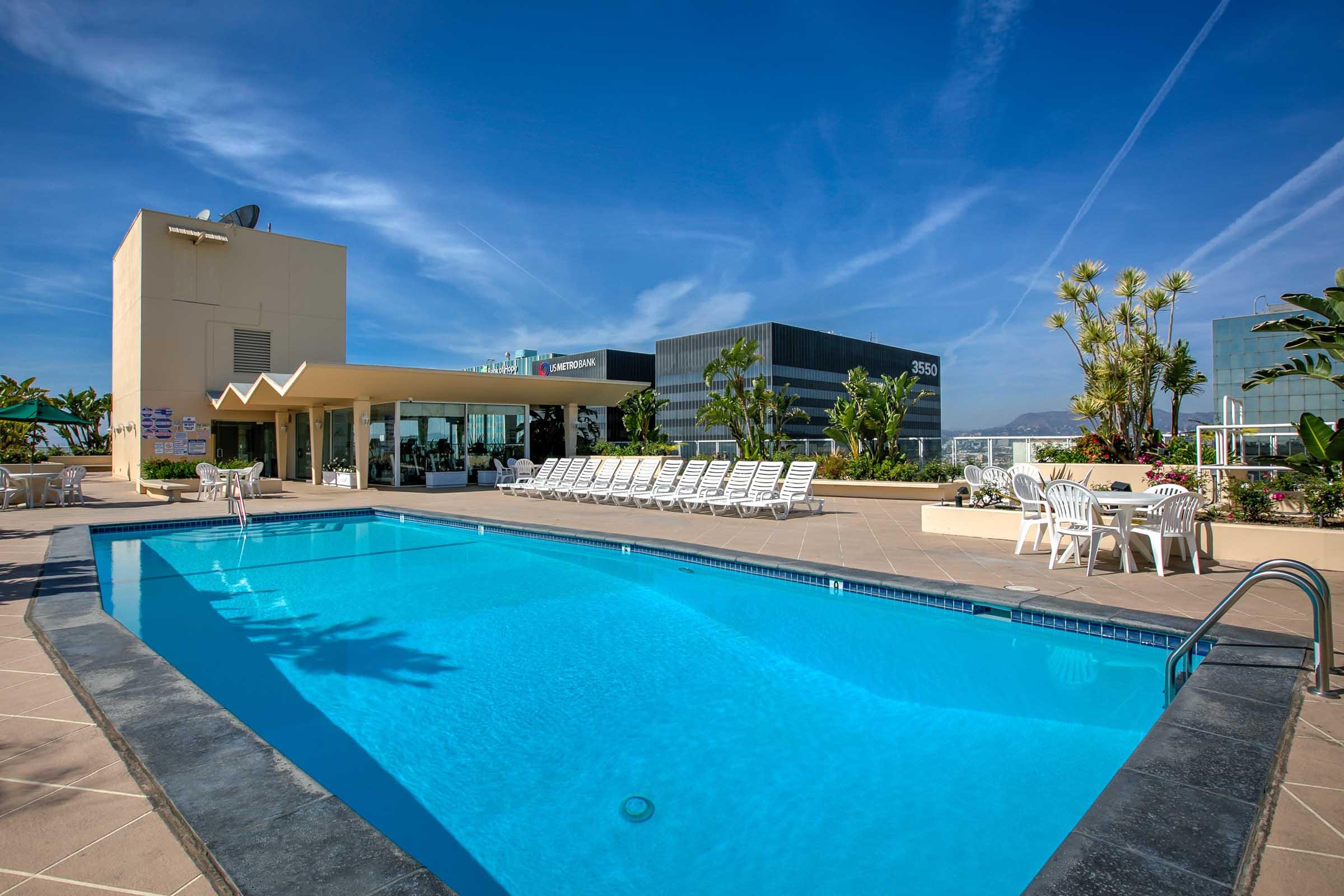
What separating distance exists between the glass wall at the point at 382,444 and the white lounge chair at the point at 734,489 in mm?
9593

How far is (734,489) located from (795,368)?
217 feet

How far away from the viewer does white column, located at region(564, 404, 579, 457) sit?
69.9ft

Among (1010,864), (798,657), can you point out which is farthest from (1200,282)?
(1010,864)

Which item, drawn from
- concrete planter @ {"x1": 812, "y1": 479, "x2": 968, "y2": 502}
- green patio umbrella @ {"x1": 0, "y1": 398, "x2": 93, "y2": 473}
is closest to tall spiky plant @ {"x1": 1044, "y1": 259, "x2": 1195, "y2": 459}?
concrete planter @ {"x1": 812, "y1": 479, "x2": 968, "y2": 502}

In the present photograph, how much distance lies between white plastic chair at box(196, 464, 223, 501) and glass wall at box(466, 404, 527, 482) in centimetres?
622

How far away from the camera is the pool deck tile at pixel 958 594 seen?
1809 millimetres

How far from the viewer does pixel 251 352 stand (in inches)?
987

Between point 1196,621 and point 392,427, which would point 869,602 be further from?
point 392,427

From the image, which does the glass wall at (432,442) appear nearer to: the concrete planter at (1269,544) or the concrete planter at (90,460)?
the concrete planter at (1269,544)

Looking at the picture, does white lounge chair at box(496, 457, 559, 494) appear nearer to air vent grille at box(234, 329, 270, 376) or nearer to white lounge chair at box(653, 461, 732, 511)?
white lounge chair at box(653, 461, 732, 511)


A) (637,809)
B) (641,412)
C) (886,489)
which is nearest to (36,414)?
(641,412)

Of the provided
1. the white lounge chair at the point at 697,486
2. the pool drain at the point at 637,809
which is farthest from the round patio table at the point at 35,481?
the pool drain at the point at 637,809

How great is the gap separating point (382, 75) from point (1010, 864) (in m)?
14.4

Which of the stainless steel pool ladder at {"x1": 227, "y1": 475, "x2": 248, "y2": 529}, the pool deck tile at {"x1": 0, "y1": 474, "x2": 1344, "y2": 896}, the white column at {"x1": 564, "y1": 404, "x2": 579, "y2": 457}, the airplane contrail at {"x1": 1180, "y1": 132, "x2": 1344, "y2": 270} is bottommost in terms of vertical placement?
the pool deck tile at {"x1": 0, "y1": 474, "x2": 1344, "y2": 896}
